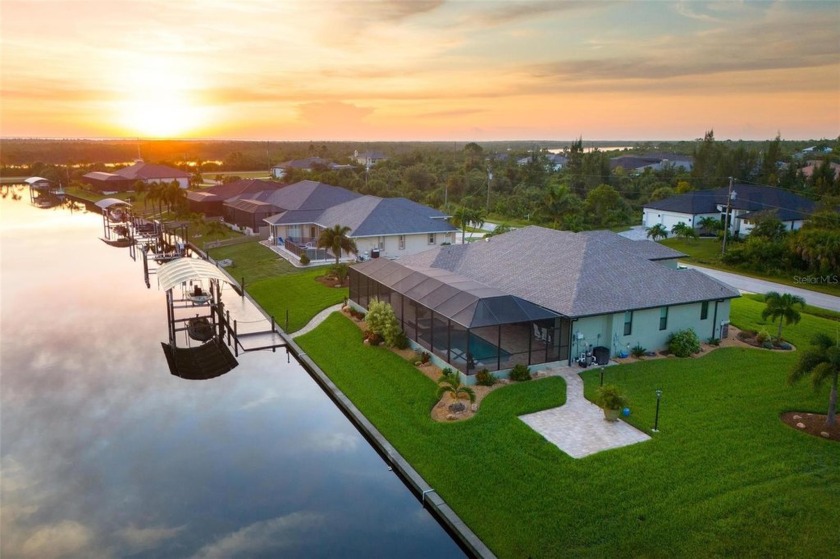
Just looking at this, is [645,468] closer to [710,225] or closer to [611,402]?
[611,402]

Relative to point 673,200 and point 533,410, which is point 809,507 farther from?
point 673,200

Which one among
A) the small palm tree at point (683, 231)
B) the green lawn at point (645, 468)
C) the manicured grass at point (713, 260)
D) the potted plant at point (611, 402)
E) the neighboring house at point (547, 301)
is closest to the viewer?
the green lawn at point (645, 468)

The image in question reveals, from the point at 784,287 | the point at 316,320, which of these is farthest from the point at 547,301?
the point at 784,287

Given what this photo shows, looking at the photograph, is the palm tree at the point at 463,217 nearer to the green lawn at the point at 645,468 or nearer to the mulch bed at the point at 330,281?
the mulch bed at the point at 330,281

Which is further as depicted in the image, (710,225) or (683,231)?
(710,225)

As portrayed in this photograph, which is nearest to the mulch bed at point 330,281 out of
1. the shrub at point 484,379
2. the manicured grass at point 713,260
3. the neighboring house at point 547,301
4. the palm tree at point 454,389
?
the neighboring house at point 547,301

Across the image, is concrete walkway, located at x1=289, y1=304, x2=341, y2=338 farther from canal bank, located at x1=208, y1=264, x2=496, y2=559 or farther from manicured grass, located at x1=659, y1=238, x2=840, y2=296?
manicured grass, located at x1=659, y1=238, x2=840, y2=296
